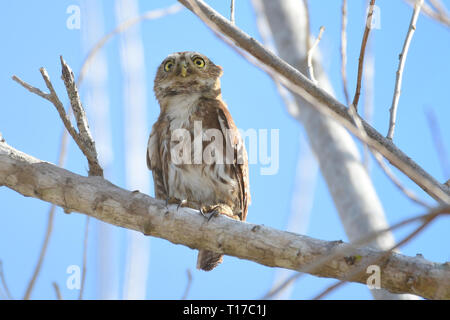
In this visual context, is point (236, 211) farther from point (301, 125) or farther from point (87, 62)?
point (87, 62)

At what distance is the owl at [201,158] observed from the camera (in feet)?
16.4

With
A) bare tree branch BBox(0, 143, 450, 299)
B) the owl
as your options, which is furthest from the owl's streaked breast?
bare tree branch BBox(0, 143, 450, 299)

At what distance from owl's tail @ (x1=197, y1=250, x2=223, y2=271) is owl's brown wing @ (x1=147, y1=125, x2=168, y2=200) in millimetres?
816

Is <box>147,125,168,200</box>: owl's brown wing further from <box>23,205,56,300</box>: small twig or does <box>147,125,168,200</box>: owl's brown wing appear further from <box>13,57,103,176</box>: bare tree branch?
<box>23,205,56,300</box>: small twig

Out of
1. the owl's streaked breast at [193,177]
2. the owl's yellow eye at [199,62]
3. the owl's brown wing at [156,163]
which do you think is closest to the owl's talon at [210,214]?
the owl's streaked breast at [193,177]

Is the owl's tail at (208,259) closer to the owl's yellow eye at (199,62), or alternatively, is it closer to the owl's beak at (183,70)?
the owl's beak at (183,70)

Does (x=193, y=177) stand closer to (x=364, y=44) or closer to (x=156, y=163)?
(x=156, y=163)

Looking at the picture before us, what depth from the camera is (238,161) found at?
197 inches

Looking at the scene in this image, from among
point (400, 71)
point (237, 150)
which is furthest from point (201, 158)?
point (400, 71)

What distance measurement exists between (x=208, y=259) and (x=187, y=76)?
1.93 meters

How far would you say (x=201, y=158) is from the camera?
16.4 ft

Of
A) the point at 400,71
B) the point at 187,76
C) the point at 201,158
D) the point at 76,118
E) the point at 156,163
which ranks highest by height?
the point at 187,76
